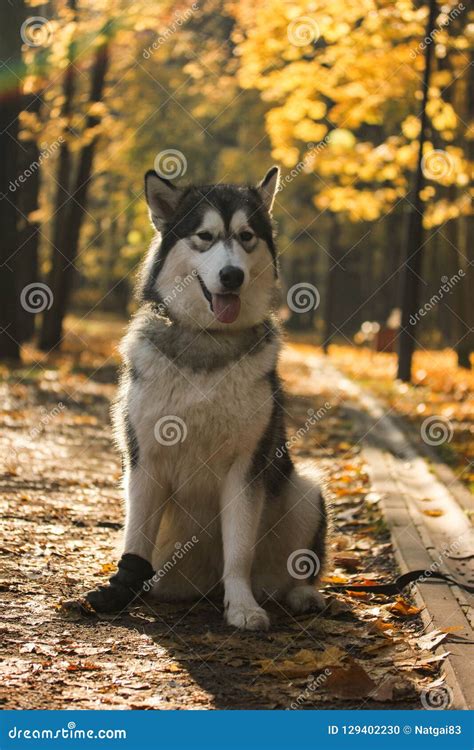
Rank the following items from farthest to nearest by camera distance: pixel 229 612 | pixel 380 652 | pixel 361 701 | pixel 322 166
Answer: pixel 322 166
pixel 229 612
pixel 380 652
pixel 361 701

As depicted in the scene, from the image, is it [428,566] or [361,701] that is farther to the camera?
[428,566]

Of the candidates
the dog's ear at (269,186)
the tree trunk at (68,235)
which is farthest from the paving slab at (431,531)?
the tree trunk at (68,235)

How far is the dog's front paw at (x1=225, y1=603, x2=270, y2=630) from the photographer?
203 inches

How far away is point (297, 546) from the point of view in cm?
583

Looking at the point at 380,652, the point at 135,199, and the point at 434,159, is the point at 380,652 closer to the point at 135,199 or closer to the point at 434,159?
the point at 434,159

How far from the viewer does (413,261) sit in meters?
17.5

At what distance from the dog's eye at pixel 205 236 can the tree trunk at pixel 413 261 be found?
1121cm

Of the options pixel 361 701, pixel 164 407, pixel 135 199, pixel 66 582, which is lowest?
pixel 66 582

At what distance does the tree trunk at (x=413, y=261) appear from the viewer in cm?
1619

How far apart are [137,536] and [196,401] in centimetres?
82

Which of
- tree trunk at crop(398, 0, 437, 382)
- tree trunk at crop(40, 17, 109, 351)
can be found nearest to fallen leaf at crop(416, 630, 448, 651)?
tree trunk at crop(398, 0, 437, 382)

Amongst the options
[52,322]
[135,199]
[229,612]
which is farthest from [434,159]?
[135,199]

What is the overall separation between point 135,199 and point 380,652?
91.8ft

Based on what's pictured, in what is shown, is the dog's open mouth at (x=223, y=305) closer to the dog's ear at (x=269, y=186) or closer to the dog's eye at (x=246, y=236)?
the dog's eye at (x=246, y=236)
